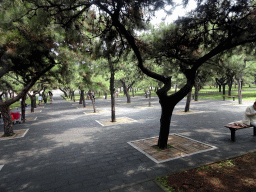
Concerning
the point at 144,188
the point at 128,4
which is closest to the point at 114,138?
the point at 144,188

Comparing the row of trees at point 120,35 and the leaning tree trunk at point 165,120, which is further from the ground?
the row of trees at point 120,35

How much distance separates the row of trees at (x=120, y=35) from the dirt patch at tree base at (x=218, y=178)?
1.82 m

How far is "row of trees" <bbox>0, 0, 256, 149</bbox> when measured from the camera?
4.84 m

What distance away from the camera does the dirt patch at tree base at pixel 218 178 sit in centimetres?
357

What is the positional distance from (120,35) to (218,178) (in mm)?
5170

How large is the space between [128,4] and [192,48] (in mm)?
4268

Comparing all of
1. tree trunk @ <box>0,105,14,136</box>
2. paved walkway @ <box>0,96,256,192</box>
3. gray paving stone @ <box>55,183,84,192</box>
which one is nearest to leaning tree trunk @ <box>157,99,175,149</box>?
paved walkway @ <box>0,96,256,192</box>

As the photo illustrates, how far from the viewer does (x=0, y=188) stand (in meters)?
3.97

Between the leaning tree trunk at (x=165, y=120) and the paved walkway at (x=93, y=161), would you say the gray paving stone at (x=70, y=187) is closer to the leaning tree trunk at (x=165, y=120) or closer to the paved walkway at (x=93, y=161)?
the paved walkway at (x=93, y=161)

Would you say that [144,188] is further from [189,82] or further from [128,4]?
[128,4]

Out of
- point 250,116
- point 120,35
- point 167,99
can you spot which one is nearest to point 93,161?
point 167,99

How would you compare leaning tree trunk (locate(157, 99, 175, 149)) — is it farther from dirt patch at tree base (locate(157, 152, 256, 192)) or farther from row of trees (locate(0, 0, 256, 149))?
dirt patch at tree base (locate(157, 152, 256, 192))

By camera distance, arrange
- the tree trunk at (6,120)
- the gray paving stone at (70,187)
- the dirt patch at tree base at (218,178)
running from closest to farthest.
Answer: the dirt patch at tree base at (218,178) → the gray paving stone at (70,187) → the tree trunk at (6,120)

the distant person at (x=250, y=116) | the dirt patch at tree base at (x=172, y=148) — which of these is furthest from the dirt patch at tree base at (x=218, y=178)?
the distant person at (x=250, y=116)
